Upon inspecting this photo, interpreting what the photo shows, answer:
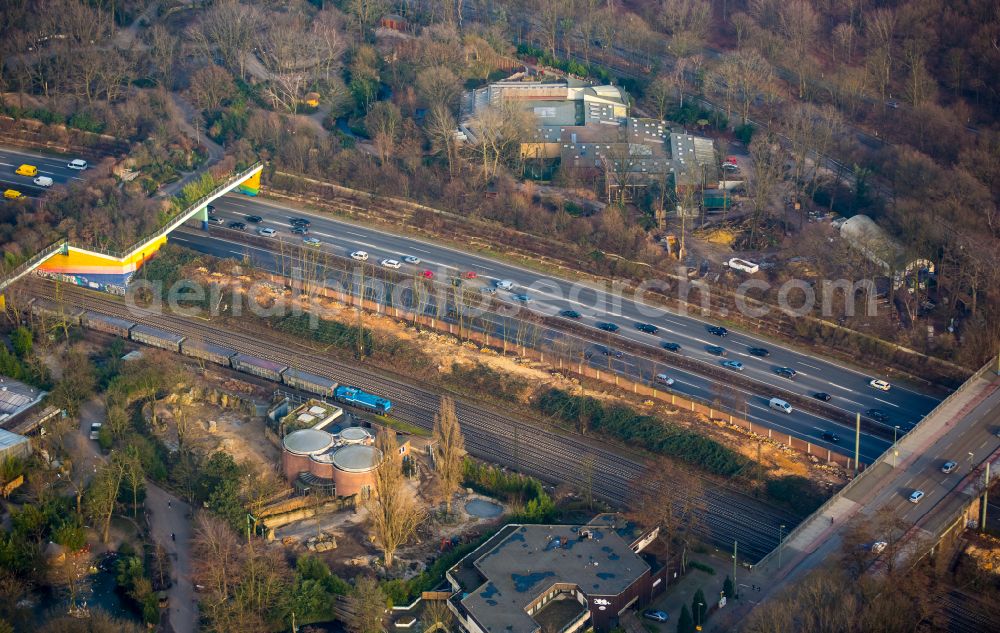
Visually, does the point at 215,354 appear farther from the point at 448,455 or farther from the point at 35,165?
the point at 35,165

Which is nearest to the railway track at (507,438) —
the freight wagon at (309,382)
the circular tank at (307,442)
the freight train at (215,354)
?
the freight train at (215,354)

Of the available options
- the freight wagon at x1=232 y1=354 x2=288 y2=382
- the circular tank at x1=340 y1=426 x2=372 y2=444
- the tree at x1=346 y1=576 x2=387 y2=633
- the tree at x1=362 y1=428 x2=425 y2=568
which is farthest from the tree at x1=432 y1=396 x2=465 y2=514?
the freight wagon at x1=232 y1=354 x2=288 y2=382

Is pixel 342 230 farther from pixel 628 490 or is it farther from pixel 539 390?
pixel 628 490

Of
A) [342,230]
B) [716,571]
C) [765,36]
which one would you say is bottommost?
[716,571]

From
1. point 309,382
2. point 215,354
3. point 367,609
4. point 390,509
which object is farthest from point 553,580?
point 215,354

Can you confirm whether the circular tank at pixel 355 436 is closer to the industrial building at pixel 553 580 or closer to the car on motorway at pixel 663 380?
the industrial building at pixel 553 580

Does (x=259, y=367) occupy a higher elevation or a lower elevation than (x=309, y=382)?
higher

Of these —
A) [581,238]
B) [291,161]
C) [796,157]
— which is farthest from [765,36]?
[291,161]
